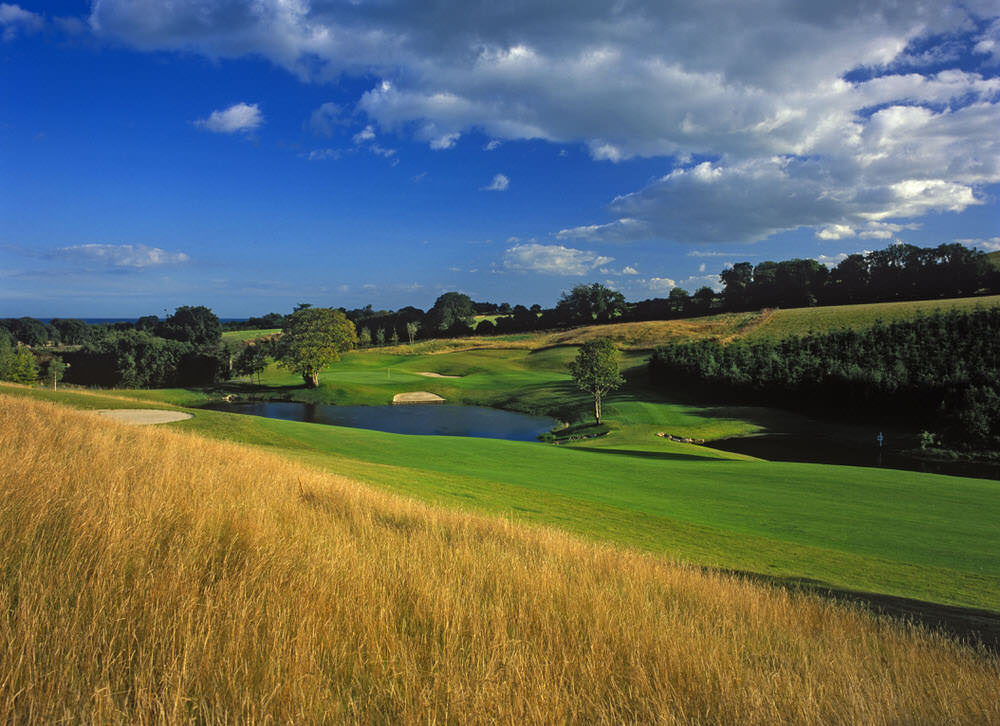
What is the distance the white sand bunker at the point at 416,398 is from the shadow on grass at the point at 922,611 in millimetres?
47355

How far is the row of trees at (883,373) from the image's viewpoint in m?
31.5

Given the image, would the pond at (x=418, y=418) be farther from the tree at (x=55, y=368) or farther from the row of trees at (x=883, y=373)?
the tree at (x=55, y=368)

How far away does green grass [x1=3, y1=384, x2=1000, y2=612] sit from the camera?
900 cm

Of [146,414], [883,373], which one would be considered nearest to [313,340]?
[146,414]

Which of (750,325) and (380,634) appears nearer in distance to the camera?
A: (380,634)

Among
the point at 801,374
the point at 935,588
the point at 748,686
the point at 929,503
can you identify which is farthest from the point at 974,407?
the point at 748,686

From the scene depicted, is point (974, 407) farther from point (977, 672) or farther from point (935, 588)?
point (977, 672)

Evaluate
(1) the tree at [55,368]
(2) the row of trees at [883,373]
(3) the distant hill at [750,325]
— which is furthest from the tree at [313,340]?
(2) the row of trees at [883,373]

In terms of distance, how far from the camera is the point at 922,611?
6.80 metres

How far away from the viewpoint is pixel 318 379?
58.8m

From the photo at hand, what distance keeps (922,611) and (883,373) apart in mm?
36784

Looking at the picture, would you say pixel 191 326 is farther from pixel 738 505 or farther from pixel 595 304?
pixel 738 505

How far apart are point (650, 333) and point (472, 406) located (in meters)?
31.7

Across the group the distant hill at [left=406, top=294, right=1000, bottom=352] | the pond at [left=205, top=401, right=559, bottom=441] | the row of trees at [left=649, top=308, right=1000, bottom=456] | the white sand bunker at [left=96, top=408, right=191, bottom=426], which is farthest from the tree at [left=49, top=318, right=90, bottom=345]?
the row of trees at [left=649, top=308, right=1000, bottom=456]
